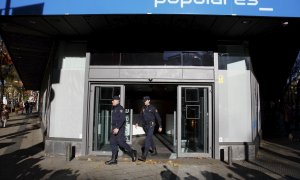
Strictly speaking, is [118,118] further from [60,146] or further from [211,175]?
[211,175]

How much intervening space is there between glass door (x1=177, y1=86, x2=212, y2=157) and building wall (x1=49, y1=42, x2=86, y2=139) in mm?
3034

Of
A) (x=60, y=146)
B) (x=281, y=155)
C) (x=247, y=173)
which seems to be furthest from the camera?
(x=281, y=155)

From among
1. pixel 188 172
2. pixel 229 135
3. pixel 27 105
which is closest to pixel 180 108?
pixel 229 135

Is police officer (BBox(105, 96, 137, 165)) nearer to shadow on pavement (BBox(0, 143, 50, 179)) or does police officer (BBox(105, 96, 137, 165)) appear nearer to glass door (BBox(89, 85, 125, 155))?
glass door (BBox(89, 85, 125, 155))

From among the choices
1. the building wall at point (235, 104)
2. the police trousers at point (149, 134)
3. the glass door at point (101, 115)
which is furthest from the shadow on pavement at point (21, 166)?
the building wall at point (235, 104)

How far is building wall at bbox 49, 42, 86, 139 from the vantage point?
912cm

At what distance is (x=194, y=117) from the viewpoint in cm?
916

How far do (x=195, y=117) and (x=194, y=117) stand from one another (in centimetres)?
3

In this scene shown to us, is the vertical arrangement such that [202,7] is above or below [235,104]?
above

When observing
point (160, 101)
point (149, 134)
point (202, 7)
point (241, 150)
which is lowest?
point (241, 150)

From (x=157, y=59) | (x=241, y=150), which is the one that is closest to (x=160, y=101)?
(x=157, y=59)

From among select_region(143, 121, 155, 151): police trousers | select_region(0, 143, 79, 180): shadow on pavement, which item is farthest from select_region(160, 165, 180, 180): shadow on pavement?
Result: select_region(0, 143, 79, 180): shadow on pavement

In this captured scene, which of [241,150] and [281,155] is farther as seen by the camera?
[281,155]

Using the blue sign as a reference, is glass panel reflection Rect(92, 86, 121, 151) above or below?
below
